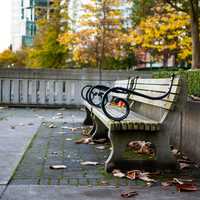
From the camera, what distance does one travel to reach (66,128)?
34.7 feet

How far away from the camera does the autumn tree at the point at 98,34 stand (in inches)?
1273

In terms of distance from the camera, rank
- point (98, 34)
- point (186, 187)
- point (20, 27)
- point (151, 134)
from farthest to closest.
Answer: point (20, 27)
point (98, 34)
point (151, 134)
point (186, 187)

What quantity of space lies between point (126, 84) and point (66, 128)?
182cm

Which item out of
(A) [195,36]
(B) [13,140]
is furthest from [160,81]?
(A) [195,36]

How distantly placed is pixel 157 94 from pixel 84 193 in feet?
8.13

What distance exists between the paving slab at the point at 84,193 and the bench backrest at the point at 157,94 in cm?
116

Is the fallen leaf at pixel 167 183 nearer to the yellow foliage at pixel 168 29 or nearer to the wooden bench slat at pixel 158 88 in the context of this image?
the wooden bench slat at pixel 158 88

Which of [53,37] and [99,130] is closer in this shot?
[99,130]

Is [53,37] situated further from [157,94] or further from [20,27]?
[20,27]

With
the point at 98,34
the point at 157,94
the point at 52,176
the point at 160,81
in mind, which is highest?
the point at 98,34

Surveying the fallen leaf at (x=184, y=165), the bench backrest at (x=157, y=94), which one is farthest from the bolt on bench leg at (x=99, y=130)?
the fallen leaf at (x=184, y=165)

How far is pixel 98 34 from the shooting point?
32656 millimetres

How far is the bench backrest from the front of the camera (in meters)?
5.57

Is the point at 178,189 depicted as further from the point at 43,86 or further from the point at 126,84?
the point at 43,86
